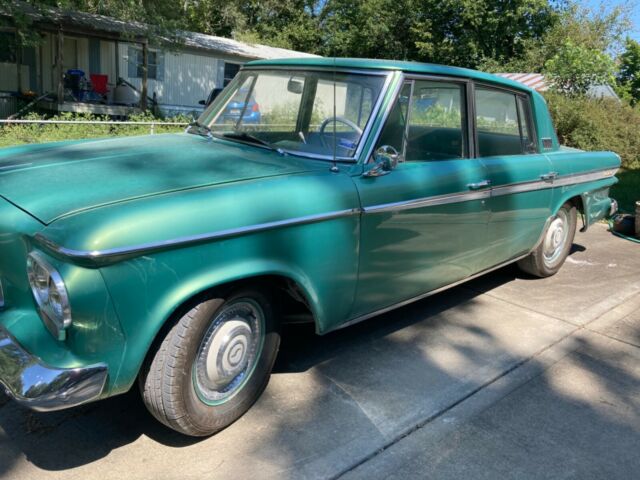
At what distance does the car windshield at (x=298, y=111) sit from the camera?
10.6ft

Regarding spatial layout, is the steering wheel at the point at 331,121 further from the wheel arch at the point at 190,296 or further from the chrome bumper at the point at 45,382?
the chrome bumper at the point at 45,382

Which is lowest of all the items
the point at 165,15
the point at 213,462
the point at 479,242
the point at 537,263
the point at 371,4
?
the point at 213,462

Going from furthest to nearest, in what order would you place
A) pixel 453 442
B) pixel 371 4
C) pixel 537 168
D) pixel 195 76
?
pixel 371 4 < pixel 195 76 < pixel 537 168 < pixel 453 442

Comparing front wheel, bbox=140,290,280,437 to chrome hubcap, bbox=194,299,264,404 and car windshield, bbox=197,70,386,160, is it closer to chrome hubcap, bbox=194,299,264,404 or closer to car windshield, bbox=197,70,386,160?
chrome hubcap, bbox=194,299,264,404

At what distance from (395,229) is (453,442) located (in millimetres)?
1141

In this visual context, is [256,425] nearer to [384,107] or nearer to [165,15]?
[384,107]

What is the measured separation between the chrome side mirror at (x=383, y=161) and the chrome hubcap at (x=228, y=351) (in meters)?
0.95

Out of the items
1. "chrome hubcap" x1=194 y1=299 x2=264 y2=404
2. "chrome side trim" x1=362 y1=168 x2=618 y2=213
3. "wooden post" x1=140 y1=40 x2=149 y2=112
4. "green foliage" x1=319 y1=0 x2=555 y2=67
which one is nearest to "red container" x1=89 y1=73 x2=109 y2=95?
"wooden post" x1=140 y1=40 x2=149 y2=112

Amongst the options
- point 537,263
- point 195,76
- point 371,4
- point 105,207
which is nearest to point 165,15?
point 195,76

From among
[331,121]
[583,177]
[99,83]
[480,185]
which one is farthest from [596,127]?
[99,83]

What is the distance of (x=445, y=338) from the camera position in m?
3.92

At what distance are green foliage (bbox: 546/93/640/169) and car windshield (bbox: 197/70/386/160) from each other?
32.0 feet

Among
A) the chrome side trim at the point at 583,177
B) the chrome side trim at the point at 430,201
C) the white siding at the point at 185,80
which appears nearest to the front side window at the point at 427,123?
the chrome side trim at the point at 430,201

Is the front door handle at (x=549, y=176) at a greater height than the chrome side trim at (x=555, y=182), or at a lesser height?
greater
